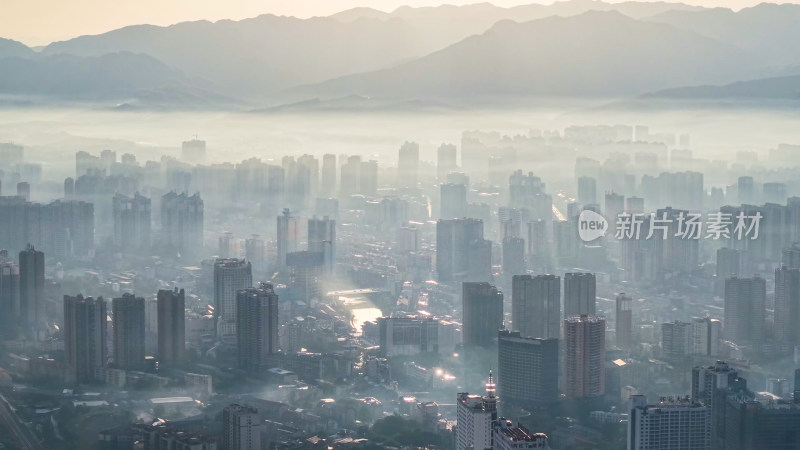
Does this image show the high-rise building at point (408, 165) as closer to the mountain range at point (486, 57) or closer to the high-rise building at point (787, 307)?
the mountain range at point (486, 57)

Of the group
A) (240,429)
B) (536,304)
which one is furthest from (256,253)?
(240,429)

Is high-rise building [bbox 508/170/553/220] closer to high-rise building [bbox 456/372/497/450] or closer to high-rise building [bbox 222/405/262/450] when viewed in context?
high-rise building [bbox 222/405/262/450]

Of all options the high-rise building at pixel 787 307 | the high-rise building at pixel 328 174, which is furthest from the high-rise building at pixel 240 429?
the high-rise building at pixel 328 174

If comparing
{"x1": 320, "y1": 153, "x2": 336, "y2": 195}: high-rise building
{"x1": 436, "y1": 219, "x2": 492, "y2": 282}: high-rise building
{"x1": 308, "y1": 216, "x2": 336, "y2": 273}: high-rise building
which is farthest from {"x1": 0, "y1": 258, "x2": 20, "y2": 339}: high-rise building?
{"x1": 320, "y1": 153, "x2": 336, "y2": 195}: high-rise building

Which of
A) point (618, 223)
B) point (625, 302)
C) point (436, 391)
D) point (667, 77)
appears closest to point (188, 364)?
point (436, 391)

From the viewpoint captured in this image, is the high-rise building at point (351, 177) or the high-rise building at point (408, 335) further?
the high-rise building at point (351, 177)
